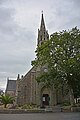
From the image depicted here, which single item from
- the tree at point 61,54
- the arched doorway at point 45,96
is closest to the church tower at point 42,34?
the arched doorway at point 45,96

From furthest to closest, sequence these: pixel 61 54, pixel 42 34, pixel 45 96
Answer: pixel 42 34, pixel 45 96, pixel 61 54

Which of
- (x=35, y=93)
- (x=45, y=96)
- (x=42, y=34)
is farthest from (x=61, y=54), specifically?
(x=42, y=34)

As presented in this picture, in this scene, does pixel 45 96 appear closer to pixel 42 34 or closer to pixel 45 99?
pixel 45 99

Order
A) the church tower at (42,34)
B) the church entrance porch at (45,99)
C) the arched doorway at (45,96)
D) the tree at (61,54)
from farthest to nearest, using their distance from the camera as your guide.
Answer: the church tower at (42,34)
the church entrance porch at (45,99)
the arched doorway at (45,96)
the tree at (61,54)

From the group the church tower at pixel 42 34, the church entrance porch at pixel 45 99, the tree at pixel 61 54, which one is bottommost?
the church entrance porch at pixel 45 99

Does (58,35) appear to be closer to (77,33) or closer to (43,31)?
(77,33)

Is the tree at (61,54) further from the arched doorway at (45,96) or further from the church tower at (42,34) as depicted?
the church tower at (42,34)

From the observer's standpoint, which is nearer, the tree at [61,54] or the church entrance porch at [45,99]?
the tree at [61,54]

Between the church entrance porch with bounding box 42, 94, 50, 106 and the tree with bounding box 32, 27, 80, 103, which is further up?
the tree with bounding box 32, 27, 80, 103

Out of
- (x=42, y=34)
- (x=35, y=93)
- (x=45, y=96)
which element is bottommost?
(x=45, y=96)

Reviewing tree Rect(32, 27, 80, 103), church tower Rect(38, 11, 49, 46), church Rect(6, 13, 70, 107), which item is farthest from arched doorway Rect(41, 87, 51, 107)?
church tower Rect(38, 11, 49, 46)

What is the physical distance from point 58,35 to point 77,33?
3.36m

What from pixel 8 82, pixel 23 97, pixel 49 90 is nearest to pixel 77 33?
pixel 49 90

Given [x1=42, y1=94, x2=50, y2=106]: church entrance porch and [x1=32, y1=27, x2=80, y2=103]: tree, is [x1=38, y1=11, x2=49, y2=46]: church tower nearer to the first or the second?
[x1=42, y1=94, x2=50, y2=106]: church entrance porch
